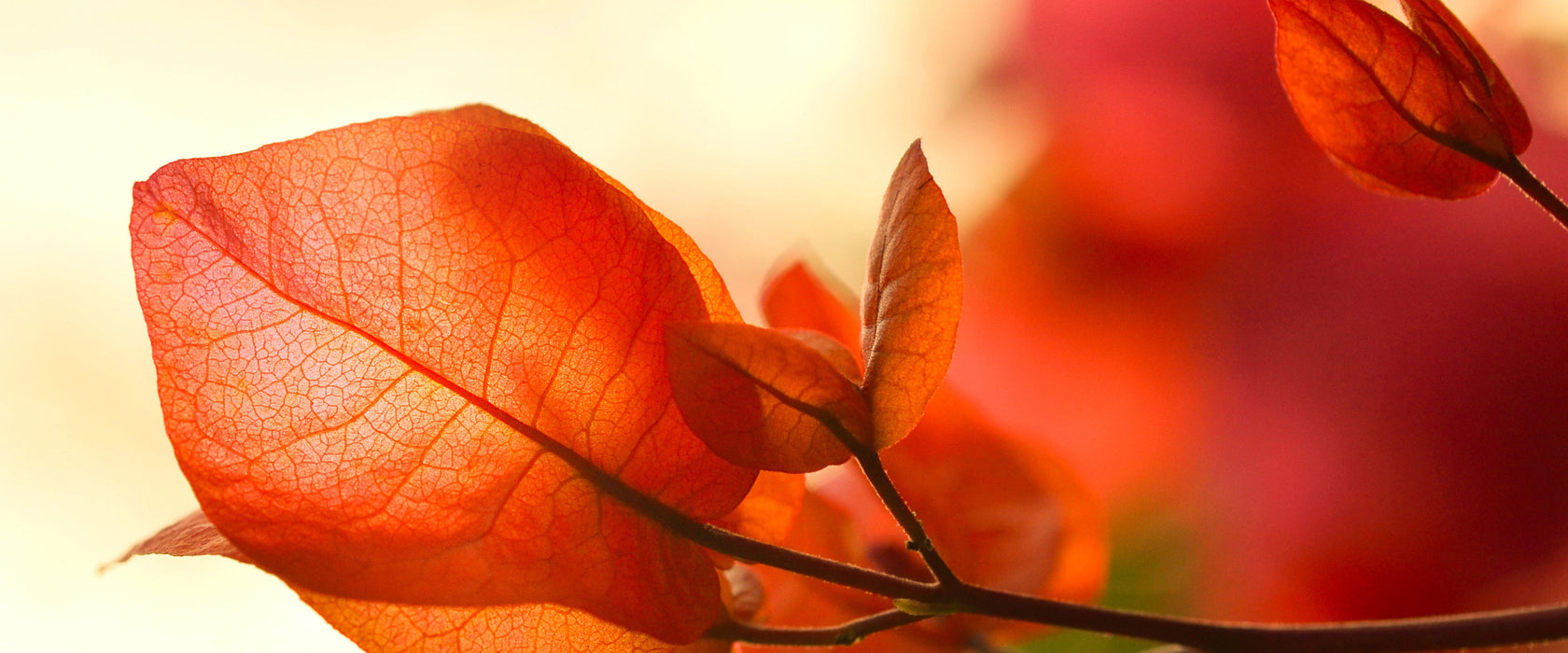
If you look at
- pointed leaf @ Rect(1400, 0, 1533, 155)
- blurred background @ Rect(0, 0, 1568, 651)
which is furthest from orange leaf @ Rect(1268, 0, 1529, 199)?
blurred background @ Rect(0, 0, 1568, 651)

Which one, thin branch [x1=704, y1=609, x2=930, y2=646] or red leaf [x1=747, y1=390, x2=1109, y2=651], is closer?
thin branch [x1=704, y1=609, x2=930, y2=646]

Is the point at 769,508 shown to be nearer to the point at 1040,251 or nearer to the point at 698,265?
the point at 698,265

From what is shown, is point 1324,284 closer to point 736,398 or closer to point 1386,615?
point 1386,615

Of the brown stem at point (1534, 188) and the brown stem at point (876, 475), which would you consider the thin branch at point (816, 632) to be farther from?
the brown stem at point (1534, 188)

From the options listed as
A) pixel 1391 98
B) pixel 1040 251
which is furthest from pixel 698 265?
pixel 1040 251

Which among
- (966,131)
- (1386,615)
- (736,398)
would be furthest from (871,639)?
(966,131)

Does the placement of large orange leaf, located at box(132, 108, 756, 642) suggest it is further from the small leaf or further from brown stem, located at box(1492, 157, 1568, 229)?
brown stem, located at box(1492, 157, 1568, 229)
